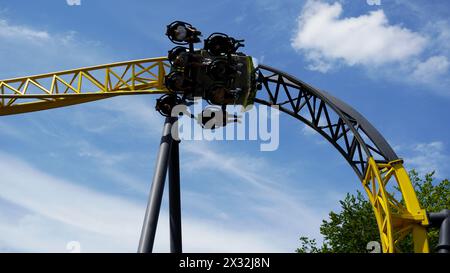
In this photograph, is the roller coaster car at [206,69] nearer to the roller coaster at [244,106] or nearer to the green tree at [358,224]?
the roller coaster at [244,106]

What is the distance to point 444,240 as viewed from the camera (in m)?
14.5

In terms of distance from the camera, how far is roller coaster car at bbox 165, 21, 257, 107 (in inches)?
572

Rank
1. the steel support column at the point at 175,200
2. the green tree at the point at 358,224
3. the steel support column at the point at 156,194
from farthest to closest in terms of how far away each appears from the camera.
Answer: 1. the green tree at the point at 358,224
2. the steel support column at the point at 175,200
3. the steel support column at the point at 156,194

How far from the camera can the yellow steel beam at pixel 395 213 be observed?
14.8 m

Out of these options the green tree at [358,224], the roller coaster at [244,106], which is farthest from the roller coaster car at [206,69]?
the green tree at [358,224]

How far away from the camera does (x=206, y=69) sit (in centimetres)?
1460

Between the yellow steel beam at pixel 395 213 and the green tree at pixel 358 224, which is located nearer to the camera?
the yellow steel beam at pixel 395 213

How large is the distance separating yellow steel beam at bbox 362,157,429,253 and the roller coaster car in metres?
4.91

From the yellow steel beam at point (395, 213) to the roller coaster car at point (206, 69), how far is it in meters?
4.91

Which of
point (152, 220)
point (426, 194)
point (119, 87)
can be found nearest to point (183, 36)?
point (119, 87)

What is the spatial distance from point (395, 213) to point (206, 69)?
6.81m

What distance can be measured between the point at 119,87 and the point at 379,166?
8821 mm

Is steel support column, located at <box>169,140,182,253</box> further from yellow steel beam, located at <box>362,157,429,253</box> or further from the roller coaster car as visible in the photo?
yellow steel beam, located at <box>362,157,429,253</box>
